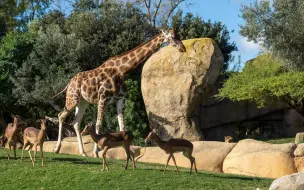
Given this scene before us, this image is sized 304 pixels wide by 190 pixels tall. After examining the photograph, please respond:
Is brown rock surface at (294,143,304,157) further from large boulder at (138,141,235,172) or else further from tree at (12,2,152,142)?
tree at (12,2,152,142)

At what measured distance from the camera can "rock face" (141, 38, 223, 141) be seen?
2183 cm

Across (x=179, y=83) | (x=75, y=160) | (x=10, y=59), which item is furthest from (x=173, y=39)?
(x=10, y=59)

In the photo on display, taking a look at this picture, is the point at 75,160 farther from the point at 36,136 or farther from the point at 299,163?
the point at 299,163

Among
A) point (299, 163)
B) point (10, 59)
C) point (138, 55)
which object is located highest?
point (10, 59)

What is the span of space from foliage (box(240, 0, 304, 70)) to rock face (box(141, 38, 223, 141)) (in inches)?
82.9

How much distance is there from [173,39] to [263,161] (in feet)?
15.0

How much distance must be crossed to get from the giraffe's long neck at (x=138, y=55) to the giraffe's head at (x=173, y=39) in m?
0.22

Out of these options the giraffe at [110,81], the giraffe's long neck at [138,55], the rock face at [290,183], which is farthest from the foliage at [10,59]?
the rock face at [290,183]

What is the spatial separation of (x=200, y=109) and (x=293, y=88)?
637 cm

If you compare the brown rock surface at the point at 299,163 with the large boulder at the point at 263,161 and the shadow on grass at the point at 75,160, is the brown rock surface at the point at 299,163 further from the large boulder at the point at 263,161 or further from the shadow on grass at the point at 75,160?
the shadow on grass at the point at 75,160

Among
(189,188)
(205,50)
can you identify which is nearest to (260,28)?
(205,50)

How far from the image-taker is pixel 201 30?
94.7ft

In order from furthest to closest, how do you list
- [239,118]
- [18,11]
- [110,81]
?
1. [18,11]
2. [239,118]
3. [110,81]

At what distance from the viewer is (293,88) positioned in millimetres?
20281
